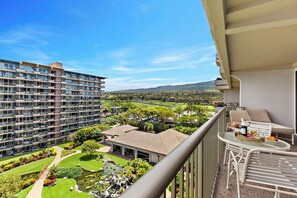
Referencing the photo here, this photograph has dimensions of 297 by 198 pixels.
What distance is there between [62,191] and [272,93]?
50.9 feet

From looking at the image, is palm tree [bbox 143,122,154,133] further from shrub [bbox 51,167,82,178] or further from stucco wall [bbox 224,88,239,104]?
stucco wall [bbox 224,88,239,104]

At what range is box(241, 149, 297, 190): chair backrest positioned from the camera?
1.17 m

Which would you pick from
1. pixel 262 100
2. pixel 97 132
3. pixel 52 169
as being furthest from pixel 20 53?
pixel 262 100

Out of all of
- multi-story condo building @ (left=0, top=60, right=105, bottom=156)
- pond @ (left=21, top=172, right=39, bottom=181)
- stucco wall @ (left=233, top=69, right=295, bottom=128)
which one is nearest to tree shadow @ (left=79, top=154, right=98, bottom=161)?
pond @ (left=21, top=172, right=39, bottom=181)

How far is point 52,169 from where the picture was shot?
50.2 ft

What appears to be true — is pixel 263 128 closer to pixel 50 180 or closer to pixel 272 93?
pixel 272 93

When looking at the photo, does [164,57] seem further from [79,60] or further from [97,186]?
[97,186]

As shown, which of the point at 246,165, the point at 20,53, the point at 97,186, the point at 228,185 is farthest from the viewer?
the point at 20,53

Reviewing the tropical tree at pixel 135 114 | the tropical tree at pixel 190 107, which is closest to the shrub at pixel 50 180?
the tropical tree at pixel 135 114

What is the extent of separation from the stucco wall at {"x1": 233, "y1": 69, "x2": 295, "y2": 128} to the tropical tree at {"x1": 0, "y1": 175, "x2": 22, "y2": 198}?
60.4 ft

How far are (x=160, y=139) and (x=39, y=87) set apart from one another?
22155mm

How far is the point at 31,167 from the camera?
17.9 meters

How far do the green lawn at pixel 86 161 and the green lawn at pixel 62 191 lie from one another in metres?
2.35

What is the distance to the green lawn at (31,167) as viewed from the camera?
1692 cm
